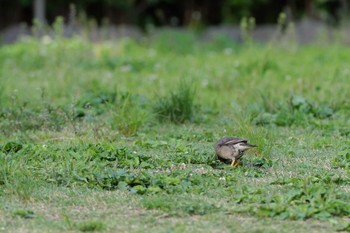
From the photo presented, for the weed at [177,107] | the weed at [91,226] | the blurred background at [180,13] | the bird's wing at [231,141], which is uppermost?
the bird's wing at [231,141]

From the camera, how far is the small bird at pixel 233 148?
251 inches

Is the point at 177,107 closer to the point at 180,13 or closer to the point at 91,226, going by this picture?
the point at 91,226

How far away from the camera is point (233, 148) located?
638 cm

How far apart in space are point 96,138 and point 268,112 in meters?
2.37

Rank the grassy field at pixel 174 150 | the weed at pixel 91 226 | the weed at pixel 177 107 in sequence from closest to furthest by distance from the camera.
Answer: the weed at pixel 91 226 < the grassy field at pixel 174 150 < the weed at pixel 177 107

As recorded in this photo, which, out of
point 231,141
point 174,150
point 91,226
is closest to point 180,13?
point 174,150

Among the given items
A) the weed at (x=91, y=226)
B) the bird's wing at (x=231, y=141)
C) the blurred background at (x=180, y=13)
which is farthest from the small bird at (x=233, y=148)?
the blurred background at (x=180, y=13)

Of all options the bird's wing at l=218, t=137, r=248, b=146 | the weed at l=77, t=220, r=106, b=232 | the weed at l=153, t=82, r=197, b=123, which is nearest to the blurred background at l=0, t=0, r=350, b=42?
the weed at l=153, t=82, r=197, b=123

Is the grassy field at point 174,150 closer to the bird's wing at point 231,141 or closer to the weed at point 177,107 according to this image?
the weed at point 177,107

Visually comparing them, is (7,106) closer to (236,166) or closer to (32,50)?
(236,166)

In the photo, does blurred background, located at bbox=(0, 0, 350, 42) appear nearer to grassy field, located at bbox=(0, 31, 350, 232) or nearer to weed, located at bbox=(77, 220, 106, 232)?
grassy field, located at bbox=(0, 31, 350, 232)

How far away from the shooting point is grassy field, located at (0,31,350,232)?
5.18 m

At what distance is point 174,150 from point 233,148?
847 millimetres

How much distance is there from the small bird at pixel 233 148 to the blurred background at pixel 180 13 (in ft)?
48.0
